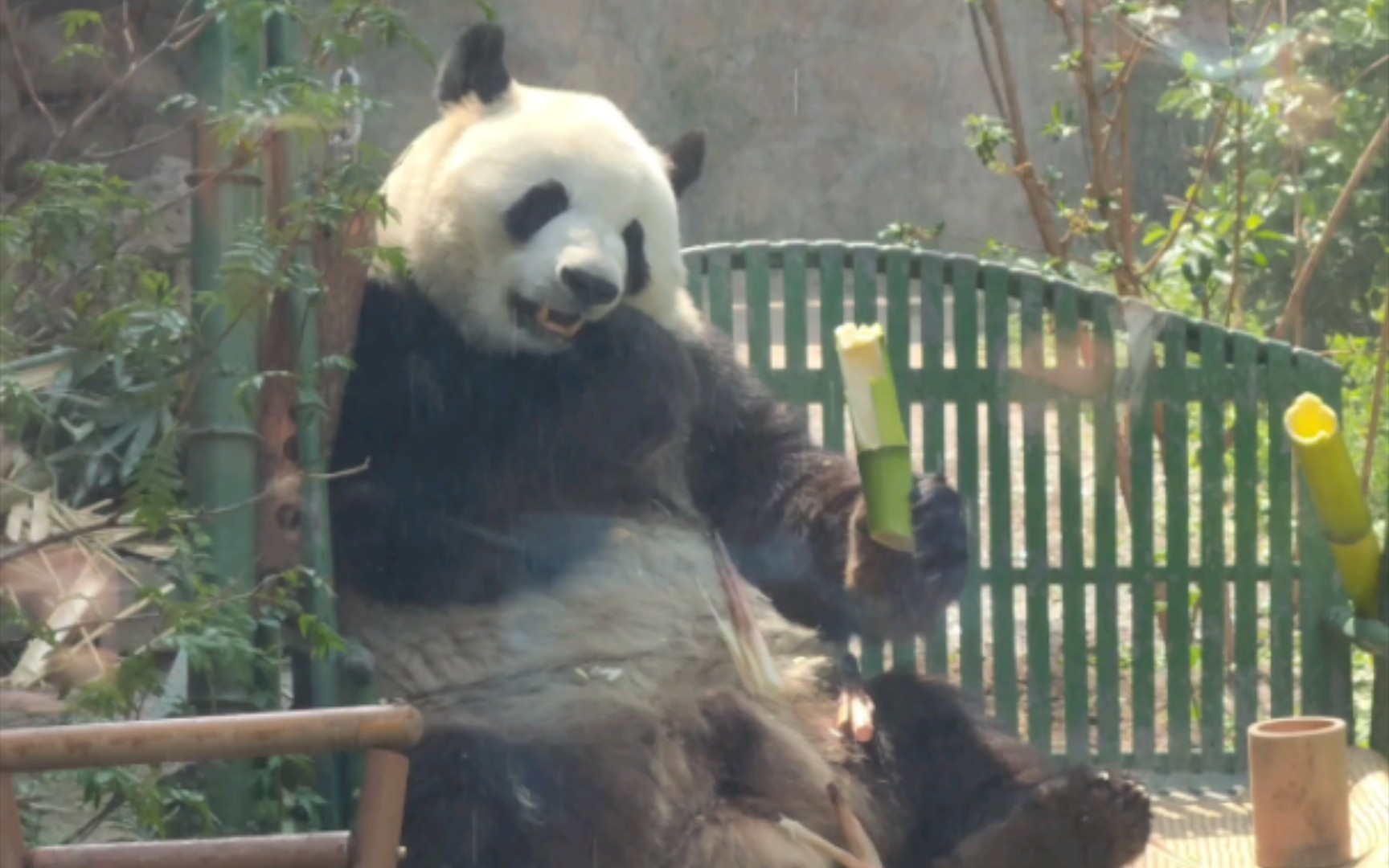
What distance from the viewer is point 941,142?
19.8 ft

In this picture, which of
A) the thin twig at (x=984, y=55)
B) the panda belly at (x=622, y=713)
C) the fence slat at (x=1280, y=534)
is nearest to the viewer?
the panda belly at (x=622, y=713)

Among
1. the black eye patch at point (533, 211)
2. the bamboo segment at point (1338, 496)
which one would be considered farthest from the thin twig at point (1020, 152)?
the black eye patch at point (533, 211)

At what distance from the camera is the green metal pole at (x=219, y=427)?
8.48 ft

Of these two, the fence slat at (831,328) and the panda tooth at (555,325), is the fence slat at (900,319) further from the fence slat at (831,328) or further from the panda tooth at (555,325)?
the panda tooth at (555,325)

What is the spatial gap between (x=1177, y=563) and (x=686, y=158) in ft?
4.90

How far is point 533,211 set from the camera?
341 cm

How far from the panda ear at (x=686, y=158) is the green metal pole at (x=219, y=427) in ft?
4.35

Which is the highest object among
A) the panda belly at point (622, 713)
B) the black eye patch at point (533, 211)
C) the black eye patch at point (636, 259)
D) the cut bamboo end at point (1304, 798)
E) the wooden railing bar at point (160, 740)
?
the black eye patch at point (533, 211)

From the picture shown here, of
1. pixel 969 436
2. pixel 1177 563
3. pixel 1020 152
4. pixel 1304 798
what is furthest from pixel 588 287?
pixel 1020 152

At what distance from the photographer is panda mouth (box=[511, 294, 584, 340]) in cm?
331

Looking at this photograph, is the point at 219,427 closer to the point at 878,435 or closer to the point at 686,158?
the point at 878,435

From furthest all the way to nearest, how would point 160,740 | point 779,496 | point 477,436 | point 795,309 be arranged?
point 795,309, point 779,496, point 477,436, point 160,740

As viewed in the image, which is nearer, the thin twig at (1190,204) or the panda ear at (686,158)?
the panda ear at (686,158)

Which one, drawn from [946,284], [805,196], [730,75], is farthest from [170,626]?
[805,196]
